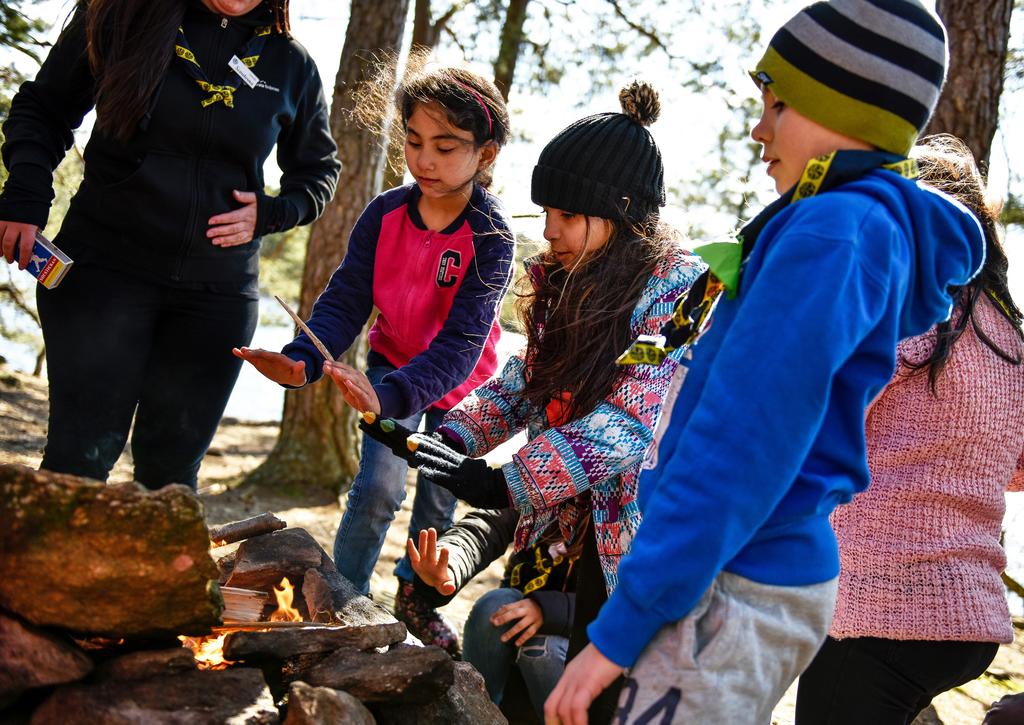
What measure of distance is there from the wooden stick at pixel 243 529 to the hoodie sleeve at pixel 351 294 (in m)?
0.55

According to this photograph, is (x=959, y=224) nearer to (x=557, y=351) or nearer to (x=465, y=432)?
(x=557, y=351)

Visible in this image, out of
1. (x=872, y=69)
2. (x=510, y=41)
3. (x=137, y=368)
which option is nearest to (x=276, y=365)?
(x=137, y=368)

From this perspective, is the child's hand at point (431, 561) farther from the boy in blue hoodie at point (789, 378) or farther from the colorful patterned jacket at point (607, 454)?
the boy in blue hoodie at point (789, 378)

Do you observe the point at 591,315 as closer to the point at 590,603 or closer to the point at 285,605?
the point at 590,603

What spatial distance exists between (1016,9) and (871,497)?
15.4 feet

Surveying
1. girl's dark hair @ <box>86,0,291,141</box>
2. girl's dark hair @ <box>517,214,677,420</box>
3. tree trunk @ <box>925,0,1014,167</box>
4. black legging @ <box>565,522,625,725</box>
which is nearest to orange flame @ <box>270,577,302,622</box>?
black legging @ <box>565,522,625,725</box>

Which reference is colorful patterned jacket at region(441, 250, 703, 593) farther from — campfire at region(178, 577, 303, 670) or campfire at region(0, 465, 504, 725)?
campfire at region(178, 577, 303, 670)

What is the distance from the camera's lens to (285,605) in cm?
244

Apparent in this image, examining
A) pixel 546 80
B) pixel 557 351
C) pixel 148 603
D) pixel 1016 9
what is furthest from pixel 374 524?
pixel 546 80

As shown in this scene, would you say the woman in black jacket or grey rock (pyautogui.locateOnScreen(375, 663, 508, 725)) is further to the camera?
the woman in black jacket

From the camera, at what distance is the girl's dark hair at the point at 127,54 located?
2564mm

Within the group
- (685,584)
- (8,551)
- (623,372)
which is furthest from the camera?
(623,372)

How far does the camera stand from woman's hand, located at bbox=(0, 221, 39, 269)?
8.30 feet

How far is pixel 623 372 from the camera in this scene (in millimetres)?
2340
